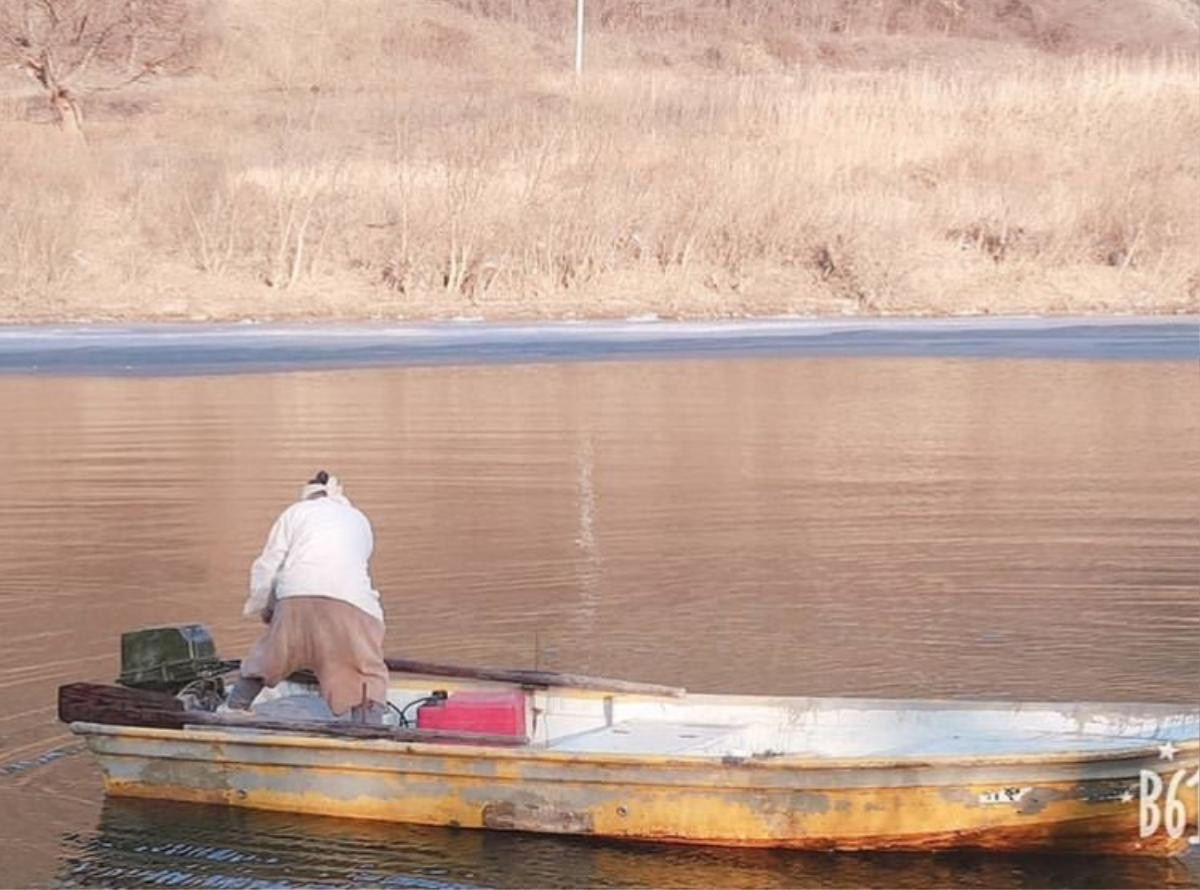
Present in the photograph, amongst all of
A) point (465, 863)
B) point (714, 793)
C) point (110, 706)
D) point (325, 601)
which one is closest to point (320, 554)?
point (325, 601)

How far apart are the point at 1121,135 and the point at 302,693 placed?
33.6 m

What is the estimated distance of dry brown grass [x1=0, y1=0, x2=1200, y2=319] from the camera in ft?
123

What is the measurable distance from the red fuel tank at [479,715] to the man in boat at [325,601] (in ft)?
0.88

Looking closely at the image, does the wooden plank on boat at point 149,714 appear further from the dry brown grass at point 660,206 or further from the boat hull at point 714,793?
the dry brown grass at point 660,206

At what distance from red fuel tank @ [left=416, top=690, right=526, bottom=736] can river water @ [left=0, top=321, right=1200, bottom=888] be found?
0.64 meters

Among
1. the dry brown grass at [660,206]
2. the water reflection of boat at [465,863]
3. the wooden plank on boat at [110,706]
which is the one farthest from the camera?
the dry brown grass at [660,206]

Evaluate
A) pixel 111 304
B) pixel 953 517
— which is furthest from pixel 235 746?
pixel 111 304

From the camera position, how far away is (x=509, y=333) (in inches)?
1321

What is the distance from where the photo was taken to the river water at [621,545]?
984 cm

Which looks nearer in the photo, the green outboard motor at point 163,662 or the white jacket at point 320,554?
the white jacket at point 320,554

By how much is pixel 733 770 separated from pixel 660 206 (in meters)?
29.8

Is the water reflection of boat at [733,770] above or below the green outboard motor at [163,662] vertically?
below

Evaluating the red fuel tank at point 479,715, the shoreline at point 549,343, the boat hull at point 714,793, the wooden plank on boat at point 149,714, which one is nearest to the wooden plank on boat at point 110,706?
the wooden plank on boat at point 149,714

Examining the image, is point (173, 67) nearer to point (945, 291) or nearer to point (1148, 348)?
point (945, 291)
